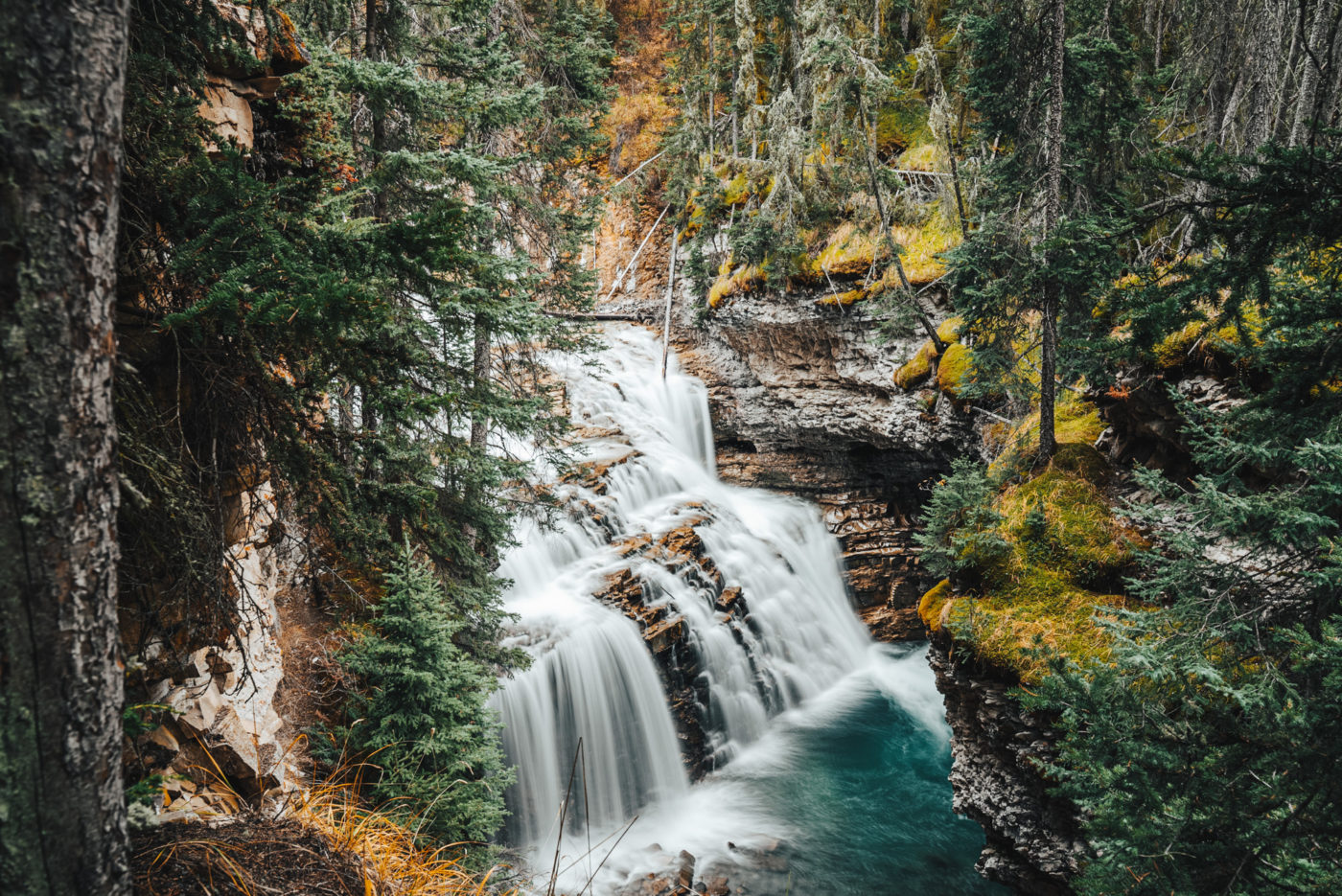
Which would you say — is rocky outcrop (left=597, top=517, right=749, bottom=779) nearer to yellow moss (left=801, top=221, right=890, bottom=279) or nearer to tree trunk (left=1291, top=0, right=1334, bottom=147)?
yellow moss (left=801, top=221, right=890, bottom=279)

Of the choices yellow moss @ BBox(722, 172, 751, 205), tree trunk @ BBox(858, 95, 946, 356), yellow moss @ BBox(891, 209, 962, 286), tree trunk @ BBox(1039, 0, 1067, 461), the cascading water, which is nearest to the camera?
tree trunk @ BBox(1039, 0, 1067, 461)

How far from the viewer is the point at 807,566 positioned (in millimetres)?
14164

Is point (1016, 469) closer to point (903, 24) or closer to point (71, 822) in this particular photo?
point (71, 822)

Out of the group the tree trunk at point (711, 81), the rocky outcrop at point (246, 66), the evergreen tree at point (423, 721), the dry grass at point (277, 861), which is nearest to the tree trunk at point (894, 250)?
the tree trunk at point (711, 81)

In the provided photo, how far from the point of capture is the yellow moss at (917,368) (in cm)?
1312

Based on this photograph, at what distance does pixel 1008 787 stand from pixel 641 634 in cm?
521

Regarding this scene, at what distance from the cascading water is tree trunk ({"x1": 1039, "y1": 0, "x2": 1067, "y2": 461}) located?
232 inches

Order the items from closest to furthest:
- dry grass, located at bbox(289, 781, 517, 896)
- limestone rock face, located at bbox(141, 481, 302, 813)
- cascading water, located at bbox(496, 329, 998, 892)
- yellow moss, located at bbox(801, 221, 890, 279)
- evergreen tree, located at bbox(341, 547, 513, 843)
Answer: dry grass, located at bbox(289, 781, 517, 896), limestone rock face, located at bbox(141, 481, 302, 813), evergreen tree, located at bbox(341, 547, 513, 843), cascading water, located at bbox(496, 329, 998, 892), yellow moss, located at bbox(801, 221, 890, 279)

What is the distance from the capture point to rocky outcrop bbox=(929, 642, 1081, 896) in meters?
5.93

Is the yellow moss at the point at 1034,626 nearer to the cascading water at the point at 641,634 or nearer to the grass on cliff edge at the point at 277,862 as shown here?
the cascading water at the point at 641,634

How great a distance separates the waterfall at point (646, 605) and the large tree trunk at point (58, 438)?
5220mm

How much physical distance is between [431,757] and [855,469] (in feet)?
41.8

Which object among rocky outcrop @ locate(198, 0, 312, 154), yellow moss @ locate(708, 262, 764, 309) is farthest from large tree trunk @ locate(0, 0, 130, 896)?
yellow moss @ locate(708, 262, 764, 309)

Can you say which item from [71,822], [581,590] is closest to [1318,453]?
[71,822]
